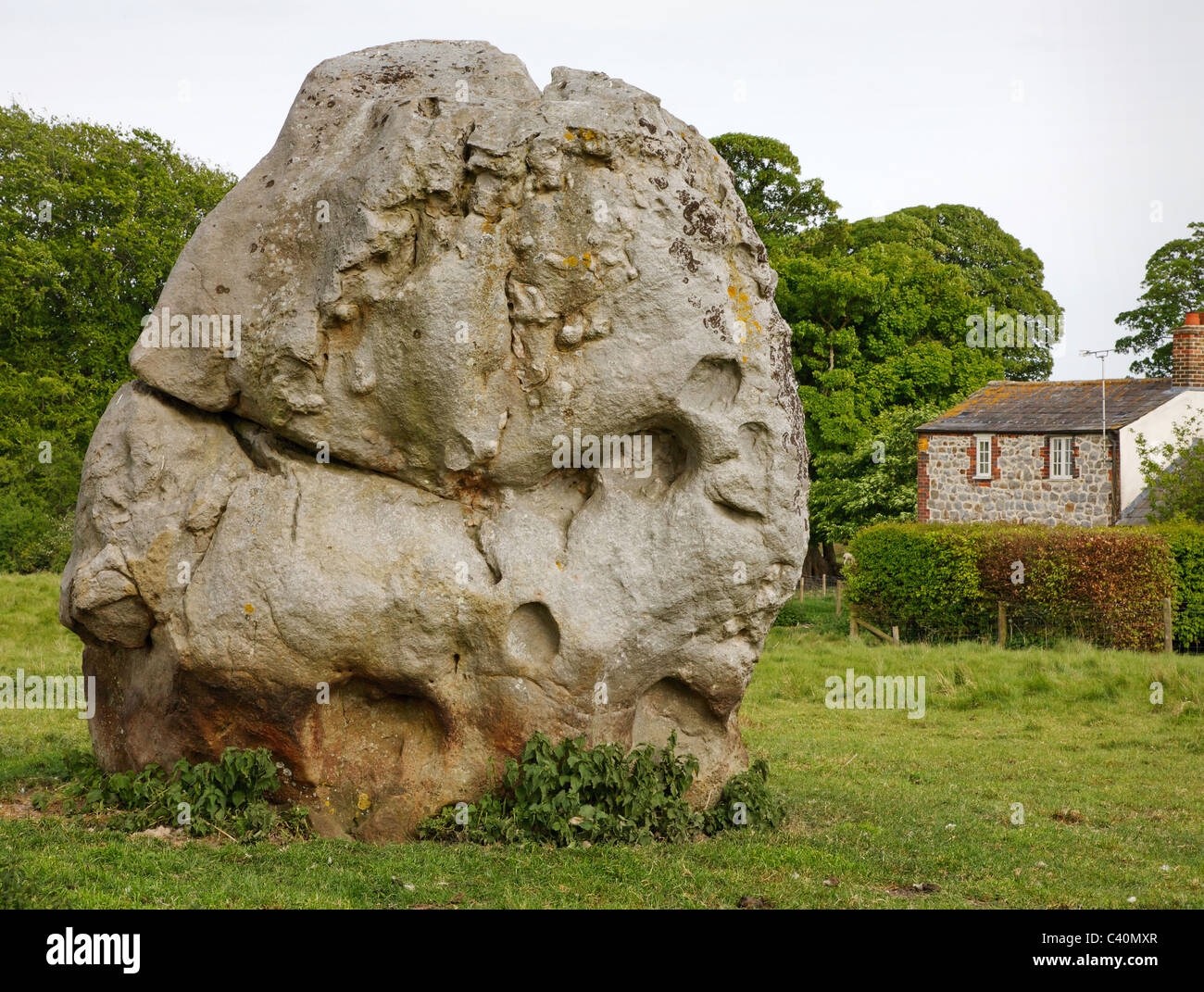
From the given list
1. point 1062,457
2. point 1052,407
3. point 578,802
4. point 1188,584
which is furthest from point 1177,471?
point 578,802

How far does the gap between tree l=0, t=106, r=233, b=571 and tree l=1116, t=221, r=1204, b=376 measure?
3837 cm

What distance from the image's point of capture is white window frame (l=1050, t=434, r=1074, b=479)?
31.4 m

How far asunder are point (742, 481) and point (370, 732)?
11.8 ft

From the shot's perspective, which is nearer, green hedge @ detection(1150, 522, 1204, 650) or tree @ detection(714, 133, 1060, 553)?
green hedge @ detection(1150, 522, 1204, 650)

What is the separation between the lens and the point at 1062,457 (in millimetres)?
31531

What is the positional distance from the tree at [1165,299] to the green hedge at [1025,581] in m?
29.4

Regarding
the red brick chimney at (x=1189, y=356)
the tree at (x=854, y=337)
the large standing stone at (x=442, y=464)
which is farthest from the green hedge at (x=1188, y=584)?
the large standing stone at (x=442, y=464)

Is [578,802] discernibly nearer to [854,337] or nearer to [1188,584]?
[1188,584]

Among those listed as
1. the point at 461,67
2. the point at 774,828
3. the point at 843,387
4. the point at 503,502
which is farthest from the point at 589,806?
the point at 843,387

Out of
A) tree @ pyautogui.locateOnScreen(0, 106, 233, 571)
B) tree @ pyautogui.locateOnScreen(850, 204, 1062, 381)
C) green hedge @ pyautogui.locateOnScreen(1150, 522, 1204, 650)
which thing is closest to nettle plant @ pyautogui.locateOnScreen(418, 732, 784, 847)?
green hedge @ pyautogui.locateOnScreen(1150, 522, 1204, 650)

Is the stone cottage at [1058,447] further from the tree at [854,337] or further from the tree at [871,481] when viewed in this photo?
the tree at [854,337]

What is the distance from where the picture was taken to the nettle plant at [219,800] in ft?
29.7

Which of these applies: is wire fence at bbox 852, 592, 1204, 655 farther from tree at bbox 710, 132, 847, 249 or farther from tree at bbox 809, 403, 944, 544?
tree at bbox 710, 132, 847, 249

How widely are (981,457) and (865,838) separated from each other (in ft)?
79.9
